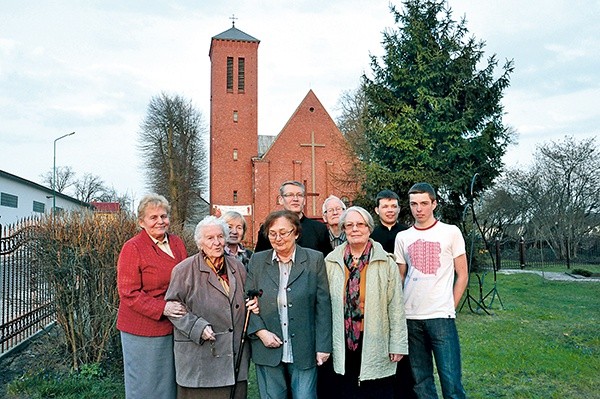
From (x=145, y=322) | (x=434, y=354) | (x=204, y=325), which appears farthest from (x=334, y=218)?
(x=145, y=322)

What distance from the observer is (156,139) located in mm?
38625

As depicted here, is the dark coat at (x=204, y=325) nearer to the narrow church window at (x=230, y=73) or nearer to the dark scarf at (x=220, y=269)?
the dark scarf at (x=220, y=269)

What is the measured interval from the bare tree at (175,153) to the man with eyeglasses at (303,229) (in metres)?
33.7

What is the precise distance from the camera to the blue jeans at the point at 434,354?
3662 mm

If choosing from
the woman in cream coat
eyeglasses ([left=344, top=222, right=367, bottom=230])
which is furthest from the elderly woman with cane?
eyeglasses ([left=344, top=222, right=367, bottom=230])

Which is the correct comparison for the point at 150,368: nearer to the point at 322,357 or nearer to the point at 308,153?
the point at 322,357

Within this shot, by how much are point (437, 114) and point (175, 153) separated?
1112 inches

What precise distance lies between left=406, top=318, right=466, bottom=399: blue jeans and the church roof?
1376 inches

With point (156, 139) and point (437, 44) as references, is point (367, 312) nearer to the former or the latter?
point (437, 44)

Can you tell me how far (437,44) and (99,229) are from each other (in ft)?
41.0

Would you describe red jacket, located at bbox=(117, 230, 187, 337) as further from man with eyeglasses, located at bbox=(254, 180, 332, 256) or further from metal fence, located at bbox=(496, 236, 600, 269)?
metal fence, located at bbox=(496, 236, 600, 269)

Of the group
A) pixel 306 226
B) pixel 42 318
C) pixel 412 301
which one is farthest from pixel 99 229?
pixel 412 301

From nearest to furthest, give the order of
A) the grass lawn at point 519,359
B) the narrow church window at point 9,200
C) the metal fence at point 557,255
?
the grass lawn at point 519,359, the metal fence at point 557,255, the narrow church window at point 9,200

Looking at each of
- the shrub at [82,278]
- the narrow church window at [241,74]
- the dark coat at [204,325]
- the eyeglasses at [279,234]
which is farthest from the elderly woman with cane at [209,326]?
the narrow church window at [241,74]
